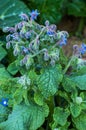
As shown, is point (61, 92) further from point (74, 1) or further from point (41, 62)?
point (74, 1)

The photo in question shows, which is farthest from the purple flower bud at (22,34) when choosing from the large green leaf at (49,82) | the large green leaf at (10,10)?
the large green leaf at (10,10)

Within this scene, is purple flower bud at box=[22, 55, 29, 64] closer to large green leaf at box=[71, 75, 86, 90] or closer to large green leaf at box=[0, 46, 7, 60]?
large green leaf at box=[71, 75, 86, 90]

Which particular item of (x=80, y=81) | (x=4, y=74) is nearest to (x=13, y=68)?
(x=4, y=74)

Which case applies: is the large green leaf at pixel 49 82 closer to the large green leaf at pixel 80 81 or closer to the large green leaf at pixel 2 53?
the large green leaf at pixel 80 81

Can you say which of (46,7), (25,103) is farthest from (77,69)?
(46,7)

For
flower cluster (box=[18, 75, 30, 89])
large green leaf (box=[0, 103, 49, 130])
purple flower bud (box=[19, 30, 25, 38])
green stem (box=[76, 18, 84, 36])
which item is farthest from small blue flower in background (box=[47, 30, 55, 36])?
green stem (box=[76, 18, 84, 36])

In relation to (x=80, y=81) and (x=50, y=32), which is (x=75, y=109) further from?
(x=50, y=32)
